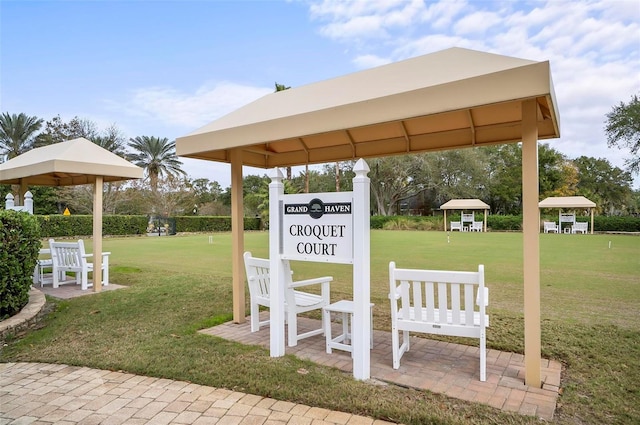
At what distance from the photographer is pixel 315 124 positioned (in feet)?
12.1

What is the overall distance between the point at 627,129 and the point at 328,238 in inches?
1306

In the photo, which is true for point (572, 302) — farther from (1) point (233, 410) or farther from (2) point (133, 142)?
(2) point (133, 142)

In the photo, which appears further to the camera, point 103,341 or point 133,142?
point 133,142

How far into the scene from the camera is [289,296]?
4.06 meters

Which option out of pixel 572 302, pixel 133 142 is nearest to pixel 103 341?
pixel 572 302

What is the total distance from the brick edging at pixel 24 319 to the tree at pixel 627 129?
1349 inches

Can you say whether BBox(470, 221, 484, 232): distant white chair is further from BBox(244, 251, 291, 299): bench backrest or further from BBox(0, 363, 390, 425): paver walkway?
BBox(0, 363, 390, 425): paver walkway

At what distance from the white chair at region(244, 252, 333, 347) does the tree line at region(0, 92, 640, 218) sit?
70.5 feet

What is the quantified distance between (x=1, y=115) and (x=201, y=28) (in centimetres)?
3263

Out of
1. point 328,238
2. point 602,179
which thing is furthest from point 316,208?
point 602,179

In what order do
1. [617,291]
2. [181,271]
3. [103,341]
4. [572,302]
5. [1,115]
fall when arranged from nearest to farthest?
[103,341], [572,302], [617,291], [181,271], [1,115]

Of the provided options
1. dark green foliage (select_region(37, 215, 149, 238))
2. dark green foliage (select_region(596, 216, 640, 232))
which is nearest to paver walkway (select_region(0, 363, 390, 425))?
dark green foliage (select_region(37, 215, 149, 238))

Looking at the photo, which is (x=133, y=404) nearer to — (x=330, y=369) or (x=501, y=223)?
(x=330, y=369)

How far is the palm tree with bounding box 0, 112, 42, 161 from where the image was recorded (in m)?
30.4
